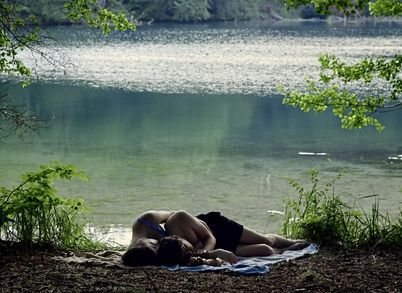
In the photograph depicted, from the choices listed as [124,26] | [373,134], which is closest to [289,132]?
[373,134]

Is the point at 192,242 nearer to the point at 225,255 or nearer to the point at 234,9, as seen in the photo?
the point at 225,255

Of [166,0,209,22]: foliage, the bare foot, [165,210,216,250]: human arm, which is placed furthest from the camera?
[166,0,209,22]: foliage

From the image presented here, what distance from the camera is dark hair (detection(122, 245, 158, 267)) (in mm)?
5895

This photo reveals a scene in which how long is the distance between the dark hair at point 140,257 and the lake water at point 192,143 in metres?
2.59

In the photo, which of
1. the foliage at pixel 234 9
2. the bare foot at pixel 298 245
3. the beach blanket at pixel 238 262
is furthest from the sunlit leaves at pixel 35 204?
the foliage at pixel 234 9

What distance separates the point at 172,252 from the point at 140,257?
219mm

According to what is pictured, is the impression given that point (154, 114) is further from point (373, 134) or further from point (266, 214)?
point (266, 214)

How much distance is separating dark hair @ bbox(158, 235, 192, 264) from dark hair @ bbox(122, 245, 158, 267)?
0.17ft

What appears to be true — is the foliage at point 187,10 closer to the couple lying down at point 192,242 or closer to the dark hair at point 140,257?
the couple lying down at point 192,242

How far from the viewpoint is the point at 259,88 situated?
30719 mm

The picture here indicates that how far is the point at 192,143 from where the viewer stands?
18859 millimetres

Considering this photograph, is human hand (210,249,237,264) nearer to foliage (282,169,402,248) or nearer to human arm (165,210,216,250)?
human arm (165,210,216,250)

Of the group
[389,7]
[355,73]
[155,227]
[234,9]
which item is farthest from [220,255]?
[234,9]

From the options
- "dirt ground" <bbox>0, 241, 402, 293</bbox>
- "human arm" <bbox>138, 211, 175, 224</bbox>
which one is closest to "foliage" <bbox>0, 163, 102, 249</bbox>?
"dirt ground" <bbox>0, 241, 402, 293</bbox>
